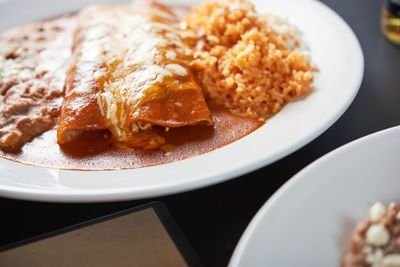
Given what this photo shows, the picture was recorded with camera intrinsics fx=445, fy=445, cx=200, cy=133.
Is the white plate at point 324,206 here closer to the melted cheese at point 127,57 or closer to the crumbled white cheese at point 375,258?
the crumbled white cheese at point 375,258

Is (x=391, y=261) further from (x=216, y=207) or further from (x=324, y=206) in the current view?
(x=216, y=207)

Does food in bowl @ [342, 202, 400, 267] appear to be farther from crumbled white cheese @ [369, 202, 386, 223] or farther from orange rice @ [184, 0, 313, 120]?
orange rice @ [184, 0, 313, 120]

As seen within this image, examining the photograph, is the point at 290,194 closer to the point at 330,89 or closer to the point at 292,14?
the point at 330,89

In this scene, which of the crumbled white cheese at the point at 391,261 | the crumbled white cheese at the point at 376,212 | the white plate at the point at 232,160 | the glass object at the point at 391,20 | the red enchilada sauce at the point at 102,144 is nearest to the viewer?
the crumbled white cheese at the point at 391,261

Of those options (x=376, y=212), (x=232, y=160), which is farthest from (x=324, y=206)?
(x=232, y=160)

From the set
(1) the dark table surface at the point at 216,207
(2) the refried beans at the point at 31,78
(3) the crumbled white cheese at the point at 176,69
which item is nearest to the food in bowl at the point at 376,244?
(1) the dark table surface at the point at 216,207
